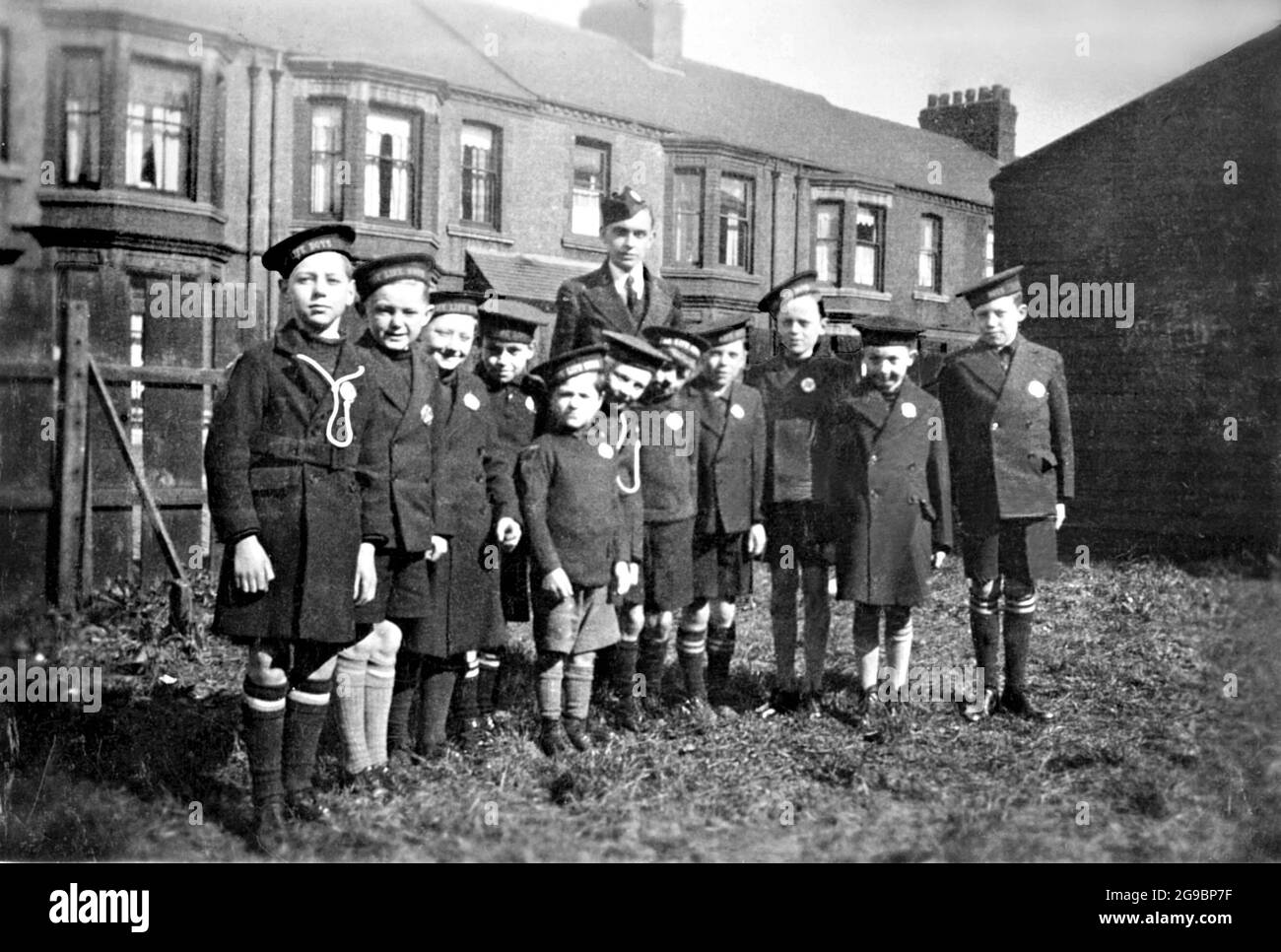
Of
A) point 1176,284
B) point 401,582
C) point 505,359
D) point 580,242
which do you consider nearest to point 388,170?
point 580,242

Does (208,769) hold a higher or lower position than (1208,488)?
lower

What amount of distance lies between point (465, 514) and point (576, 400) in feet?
2.28

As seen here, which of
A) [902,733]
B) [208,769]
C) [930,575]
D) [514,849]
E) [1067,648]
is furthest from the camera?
[1067,648]

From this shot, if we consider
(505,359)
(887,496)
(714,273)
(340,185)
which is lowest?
(887,496)

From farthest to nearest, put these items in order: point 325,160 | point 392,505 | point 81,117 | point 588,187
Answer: point 588,187 < point 325,160 < point 81,117 < point 392,505

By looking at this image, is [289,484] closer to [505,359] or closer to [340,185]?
[505,359]

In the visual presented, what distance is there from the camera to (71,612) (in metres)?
5.25

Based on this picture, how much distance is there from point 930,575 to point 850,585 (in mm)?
508

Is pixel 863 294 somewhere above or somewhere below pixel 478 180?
below

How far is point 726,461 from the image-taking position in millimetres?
5461

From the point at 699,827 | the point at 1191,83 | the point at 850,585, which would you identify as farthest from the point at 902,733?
the point at 1191,83

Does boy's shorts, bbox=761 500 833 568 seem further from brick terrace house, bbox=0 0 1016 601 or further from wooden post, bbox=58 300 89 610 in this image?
wooden post, bbox=58 300 89 610

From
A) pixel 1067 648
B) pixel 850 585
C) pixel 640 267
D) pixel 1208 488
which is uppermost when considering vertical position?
pixel 640 267

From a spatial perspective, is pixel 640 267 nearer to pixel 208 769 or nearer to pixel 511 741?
pixel 511 741
